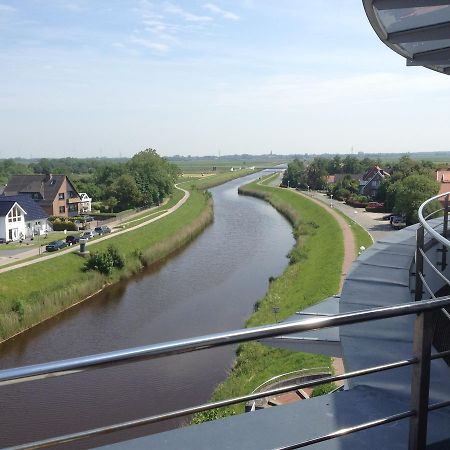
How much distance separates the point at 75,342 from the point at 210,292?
655 centimetres

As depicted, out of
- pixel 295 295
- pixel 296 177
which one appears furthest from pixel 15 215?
pixel 296 177

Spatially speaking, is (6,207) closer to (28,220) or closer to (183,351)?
(28,220)

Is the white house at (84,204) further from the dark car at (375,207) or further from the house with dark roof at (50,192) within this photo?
the dark car at (375,207)

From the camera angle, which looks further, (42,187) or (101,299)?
(42,187)

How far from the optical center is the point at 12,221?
30641mm

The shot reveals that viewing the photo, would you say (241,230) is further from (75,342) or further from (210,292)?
(75,342)

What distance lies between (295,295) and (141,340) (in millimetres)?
5852

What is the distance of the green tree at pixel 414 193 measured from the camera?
31.9 meters

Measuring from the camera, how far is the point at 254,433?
2.13 m

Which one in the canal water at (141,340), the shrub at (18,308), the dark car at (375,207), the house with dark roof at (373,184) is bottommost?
the canal water at (141,340)

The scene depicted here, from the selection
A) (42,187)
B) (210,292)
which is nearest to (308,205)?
(42,187)

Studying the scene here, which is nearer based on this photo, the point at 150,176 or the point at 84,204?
the point at 84,204

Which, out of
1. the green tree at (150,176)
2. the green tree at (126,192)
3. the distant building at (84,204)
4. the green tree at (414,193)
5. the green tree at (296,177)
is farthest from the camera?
the green tree at (296,177)

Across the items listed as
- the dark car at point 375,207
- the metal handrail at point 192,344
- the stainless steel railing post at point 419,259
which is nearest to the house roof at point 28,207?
the dark car at point 375,207
